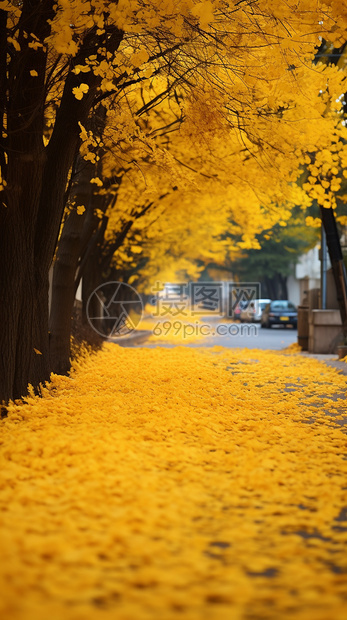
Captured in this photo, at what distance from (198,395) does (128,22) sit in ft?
18.1

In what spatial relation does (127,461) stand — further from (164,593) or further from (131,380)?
(131,380)

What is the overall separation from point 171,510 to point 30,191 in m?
5.64

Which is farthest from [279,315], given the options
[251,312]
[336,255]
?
[336,255]

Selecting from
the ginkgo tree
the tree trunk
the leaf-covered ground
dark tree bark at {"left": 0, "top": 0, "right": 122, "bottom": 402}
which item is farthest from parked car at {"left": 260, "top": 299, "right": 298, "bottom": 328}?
dark tree bark at {"left": 0, "top": 0, "right": 122, "bottom": 402}

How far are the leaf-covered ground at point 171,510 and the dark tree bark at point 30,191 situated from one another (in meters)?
0.80

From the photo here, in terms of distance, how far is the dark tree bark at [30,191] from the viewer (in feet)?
29.2

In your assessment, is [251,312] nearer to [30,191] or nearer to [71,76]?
[71,76]

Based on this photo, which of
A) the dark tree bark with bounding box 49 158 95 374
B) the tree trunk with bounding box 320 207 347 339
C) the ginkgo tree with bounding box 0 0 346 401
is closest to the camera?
the ginkgo tree with bounding box 0 0 346 401

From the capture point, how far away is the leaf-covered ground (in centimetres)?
350

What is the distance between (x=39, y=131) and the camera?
9.39m

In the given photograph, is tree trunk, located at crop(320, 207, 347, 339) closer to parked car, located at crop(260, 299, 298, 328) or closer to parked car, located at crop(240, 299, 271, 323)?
parked car, located at crop(260, 299, 298, 328)

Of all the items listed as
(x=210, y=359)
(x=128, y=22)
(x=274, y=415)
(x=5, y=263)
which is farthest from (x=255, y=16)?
(x=210, y=359)

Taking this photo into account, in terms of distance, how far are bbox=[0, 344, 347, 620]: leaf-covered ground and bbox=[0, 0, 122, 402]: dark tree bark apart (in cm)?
Result: 80

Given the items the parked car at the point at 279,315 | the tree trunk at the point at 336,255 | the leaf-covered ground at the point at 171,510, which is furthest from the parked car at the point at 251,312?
the leaf-covered ground at the point at 171,510
